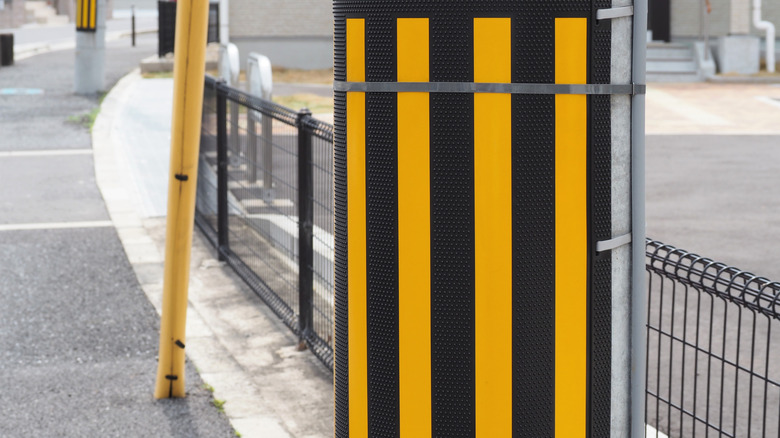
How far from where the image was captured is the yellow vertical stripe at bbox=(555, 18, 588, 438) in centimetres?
214

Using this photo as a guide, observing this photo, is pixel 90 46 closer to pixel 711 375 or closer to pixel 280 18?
pixel 280 18

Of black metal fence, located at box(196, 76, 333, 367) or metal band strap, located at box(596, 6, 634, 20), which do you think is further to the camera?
black metal fence, located at box(196, 76, 333, 367)

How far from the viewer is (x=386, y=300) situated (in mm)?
2293

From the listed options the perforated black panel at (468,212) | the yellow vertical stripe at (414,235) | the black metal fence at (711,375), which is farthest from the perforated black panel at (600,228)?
the black metal fence at (711,375)

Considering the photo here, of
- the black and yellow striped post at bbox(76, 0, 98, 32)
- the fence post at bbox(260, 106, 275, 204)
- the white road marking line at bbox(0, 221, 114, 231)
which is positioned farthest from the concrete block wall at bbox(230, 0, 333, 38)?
the fence post at bbox(260, 106, 275, 204)

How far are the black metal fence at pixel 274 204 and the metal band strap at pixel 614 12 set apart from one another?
3.35m

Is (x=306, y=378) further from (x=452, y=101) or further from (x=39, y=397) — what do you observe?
(x=452, y=101)

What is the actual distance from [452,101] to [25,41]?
38.0 meters

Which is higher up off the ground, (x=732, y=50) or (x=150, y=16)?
(x=150, y=16)

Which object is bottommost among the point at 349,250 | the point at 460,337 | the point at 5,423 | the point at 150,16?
the point at 5,423

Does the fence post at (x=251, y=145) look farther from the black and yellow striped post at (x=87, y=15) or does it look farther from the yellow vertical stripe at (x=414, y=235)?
the black and yellow striped post at (x=87, y=15)

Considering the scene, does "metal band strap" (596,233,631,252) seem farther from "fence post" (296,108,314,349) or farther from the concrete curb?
"fence post" (296,108,314,349)

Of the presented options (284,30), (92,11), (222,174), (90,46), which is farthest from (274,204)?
(284,30)

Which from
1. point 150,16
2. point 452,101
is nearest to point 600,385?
point 452,101
